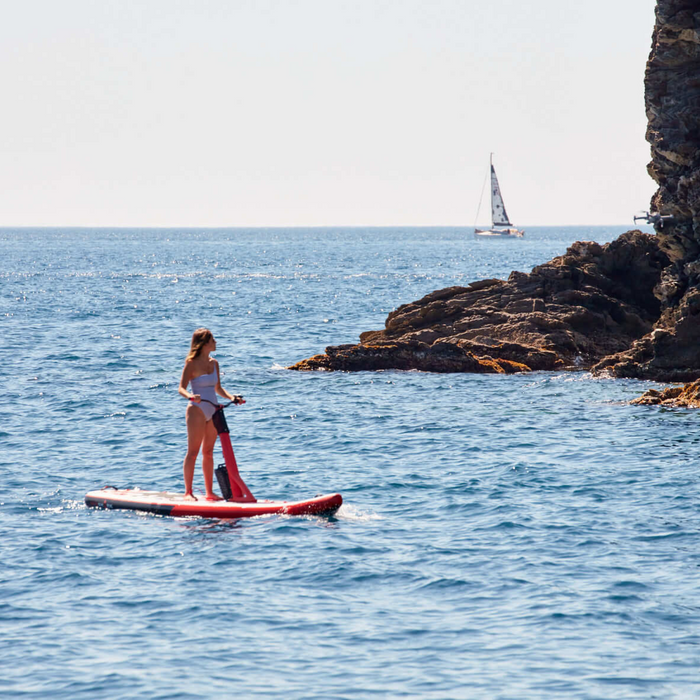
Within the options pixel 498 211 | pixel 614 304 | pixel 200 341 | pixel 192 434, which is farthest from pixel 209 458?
pixel 498 211

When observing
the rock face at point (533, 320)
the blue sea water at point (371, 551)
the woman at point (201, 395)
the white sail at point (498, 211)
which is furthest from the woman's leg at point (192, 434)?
the white sail at point (498, 211)

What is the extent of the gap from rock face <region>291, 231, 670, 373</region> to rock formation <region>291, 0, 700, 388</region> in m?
0.03

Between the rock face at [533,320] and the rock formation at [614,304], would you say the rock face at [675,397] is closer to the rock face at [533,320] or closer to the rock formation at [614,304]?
the rock formation at [614,304]

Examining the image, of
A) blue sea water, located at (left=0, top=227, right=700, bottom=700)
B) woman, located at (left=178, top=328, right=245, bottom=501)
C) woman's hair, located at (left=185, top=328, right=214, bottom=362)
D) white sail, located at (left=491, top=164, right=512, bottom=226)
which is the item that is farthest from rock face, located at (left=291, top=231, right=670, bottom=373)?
white sail, located at (left=491, top=164, right=512, bottom=226)

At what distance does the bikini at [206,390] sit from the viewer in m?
13.9

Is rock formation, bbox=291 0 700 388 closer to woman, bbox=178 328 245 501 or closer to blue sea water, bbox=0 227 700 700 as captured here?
blue sea water, bbox=0 227 700 700

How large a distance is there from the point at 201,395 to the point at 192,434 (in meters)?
0.58

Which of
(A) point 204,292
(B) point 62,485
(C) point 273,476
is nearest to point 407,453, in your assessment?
(C) point 273,476

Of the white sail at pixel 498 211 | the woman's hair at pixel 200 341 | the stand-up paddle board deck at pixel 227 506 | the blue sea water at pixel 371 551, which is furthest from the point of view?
the white sail at pixel 498 211

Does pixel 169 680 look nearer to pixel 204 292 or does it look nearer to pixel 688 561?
pixel 688 561

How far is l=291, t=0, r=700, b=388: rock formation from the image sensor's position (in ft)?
86.1

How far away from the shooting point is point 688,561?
1208 cm

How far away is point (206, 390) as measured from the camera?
14.0 metres

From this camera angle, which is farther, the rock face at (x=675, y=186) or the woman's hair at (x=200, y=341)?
the rock face at (x=675, y=186)
